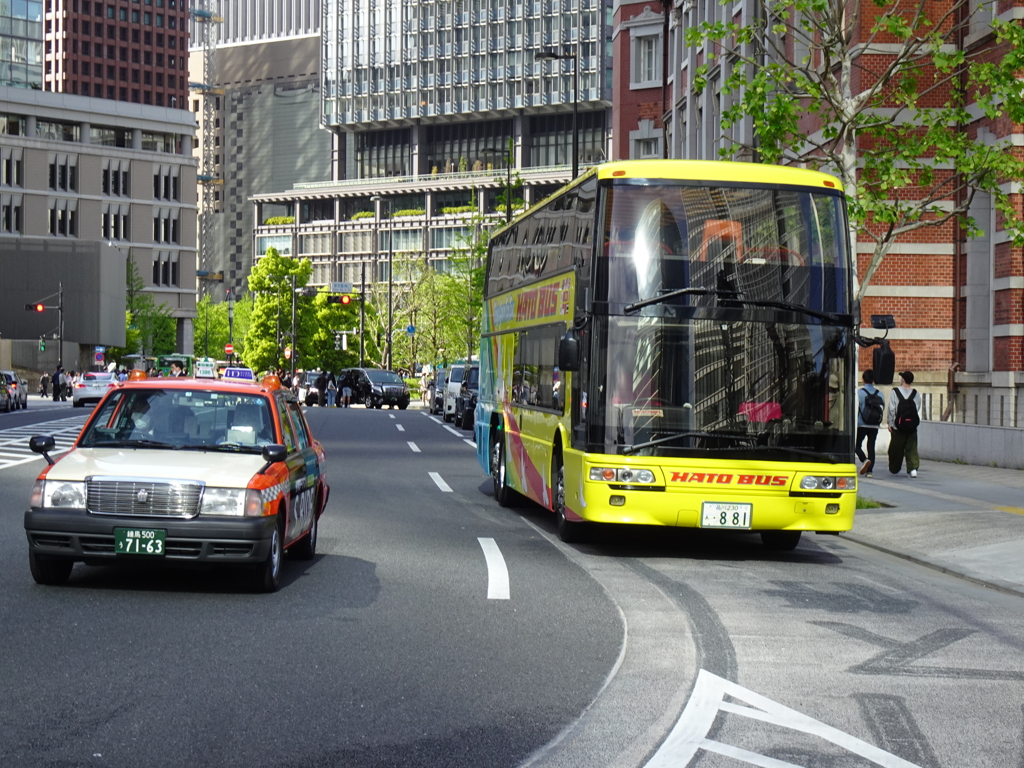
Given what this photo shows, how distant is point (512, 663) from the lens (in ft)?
24.9

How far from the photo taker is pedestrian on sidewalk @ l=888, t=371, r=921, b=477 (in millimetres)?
22641

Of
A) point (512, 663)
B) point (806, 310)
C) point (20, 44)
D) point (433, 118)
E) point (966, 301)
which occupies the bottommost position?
point (512, 663)

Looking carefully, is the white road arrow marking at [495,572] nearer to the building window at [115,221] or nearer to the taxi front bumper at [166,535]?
the taxi front bumper at [166,535]

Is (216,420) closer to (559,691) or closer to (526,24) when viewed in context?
(559,691)

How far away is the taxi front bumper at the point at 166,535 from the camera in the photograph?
9281 mm

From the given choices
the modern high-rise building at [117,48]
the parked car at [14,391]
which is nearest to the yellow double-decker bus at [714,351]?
the parked car at [14,391]

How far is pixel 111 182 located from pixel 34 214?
8633mm

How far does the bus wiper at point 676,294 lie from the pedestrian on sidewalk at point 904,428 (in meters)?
10.6

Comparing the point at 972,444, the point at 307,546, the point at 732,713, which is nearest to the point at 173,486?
the point at 307,546

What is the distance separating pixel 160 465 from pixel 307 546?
243cm

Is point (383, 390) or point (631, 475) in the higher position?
point (631, 475)

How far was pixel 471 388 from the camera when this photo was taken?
139 ft

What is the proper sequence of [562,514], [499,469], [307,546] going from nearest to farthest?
[307,546], [562,514], [499,469]

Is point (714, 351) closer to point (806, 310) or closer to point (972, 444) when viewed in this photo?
point (806, 310)
